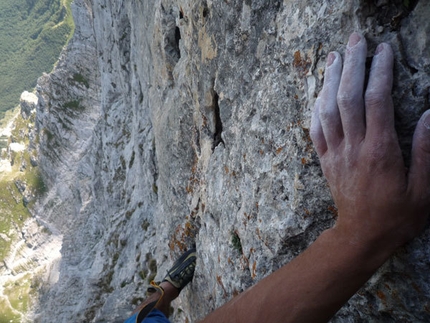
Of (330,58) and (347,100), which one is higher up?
(330,58)

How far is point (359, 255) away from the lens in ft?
9.25

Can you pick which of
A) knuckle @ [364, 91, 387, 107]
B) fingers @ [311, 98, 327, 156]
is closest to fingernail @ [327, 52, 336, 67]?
fingers @ [311, 98, 327, 156]

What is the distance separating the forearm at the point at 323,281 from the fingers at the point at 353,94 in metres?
1.03

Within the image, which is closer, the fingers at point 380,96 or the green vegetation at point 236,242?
the fingers at point 380,96

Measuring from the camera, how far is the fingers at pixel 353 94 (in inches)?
115

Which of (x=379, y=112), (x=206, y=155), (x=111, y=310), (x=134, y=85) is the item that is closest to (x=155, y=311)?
(x=206, y=155)

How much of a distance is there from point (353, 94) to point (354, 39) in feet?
2.47

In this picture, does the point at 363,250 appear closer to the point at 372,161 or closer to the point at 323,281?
the point at 323,281

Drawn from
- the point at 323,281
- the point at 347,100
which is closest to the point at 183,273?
→ the point at 323,281

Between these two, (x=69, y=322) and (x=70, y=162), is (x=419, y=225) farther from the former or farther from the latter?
(x=70, y=162)

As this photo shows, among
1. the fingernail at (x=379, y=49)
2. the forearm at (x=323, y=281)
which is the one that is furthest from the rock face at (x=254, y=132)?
the forearm at (x=323, y=281)

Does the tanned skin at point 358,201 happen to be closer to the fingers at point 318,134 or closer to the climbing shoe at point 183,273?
the fingers at point 318,134

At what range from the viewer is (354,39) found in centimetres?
326

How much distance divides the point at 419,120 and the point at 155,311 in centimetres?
614
